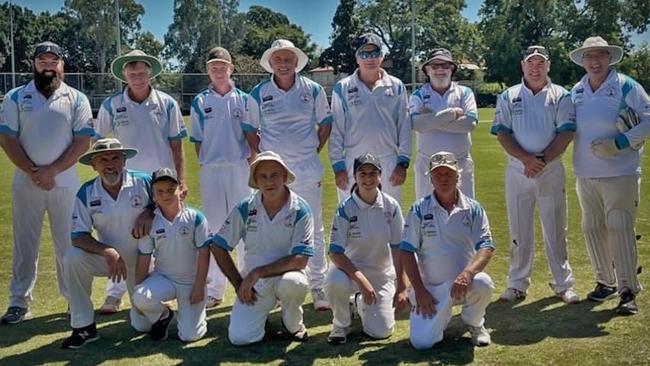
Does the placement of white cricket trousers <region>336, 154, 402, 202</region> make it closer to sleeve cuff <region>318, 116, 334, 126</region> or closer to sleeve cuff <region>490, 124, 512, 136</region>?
sleeve cuff <region>318, 116, 334, 126</region>

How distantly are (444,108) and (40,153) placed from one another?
144 inches

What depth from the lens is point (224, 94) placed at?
7016mm

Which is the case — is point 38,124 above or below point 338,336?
above

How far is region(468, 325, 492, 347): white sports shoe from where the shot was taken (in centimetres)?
538

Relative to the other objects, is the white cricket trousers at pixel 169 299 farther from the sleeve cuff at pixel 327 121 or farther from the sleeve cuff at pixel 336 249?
the sleeve cuff at pixel 327 121

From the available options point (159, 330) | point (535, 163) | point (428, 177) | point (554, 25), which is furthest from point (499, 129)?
Answer: point (554, 25)

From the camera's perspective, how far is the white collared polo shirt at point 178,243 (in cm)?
579

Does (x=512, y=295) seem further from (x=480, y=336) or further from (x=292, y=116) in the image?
(x=292, y=116)

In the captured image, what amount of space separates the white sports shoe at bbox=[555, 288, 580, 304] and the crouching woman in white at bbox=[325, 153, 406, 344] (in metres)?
1.63

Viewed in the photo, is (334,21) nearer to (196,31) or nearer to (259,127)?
(196,31)

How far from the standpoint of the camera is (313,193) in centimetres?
682

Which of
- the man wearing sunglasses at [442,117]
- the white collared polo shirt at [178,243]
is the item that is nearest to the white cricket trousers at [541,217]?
the man wearing sunglasses at [442,117]

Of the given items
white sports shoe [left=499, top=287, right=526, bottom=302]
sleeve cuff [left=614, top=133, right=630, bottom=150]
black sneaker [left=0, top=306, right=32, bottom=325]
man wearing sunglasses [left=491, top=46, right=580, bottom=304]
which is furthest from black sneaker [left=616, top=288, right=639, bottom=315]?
black sneaker [left=0, top=306, right=32, bottom=325]

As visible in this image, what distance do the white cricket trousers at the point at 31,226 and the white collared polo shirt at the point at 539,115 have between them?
406 centimetres
